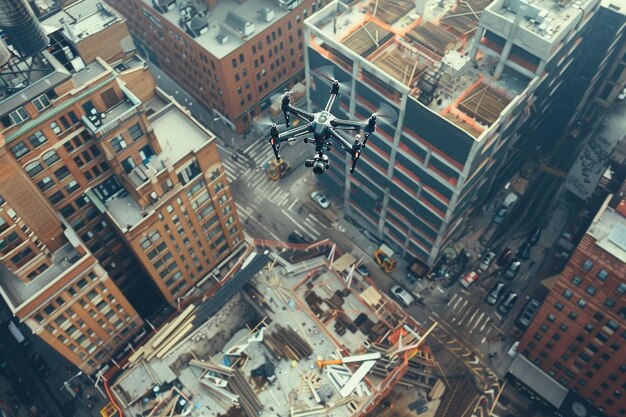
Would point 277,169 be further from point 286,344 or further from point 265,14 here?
point 286,344

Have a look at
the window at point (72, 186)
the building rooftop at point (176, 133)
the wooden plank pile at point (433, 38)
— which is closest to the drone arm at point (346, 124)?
the building rooftop at point (176, 133)

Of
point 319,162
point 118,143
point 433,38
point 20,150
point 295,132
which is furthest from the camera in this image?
point 433,38

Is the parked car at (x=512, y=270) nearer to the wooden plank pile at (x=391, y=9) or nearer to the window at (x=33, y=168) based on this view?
the wooden plank pile at (x=391, y=9)

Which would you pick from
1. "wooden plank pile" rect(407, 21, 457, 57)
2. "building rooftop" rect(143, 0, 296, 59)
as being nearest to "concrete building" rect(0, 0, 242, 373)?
"building rooftop" rect(143, 0, 296, 59)

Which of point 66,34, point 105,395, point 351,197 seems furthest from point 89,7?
point 105,395

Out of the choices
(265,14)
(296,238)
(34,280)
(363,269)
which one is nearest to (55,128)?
(34,280)

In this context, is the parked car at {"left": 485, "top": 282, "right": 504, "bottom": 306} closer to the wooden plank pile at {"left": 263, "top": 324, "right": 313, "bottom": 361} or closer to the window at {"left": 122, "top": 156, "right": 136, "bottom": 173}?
the wooden plank pile at {"left": 263, "top": 324, "right": 313, "bottom": 361}
